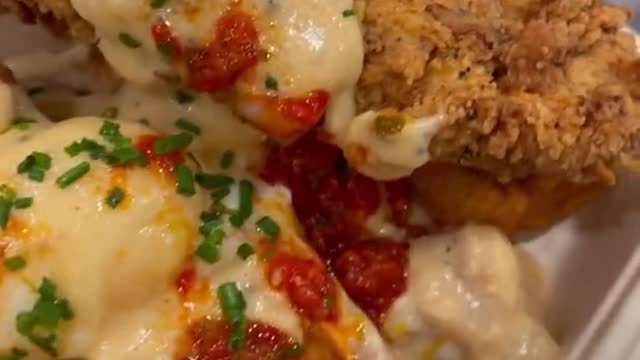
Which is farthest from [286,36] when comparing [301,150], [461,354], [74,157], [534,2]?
[461,354]

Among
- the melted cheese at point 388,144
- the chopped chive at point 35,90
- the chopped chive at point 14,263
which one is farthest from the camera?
the chopped chive at point 35,90

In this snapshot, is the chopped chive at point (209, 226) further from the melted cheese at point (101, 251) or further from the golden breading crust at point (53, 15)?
the golden breading crust at point (53, 15)

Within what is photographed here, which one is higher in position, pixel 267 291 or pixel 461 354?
pixel 267 291

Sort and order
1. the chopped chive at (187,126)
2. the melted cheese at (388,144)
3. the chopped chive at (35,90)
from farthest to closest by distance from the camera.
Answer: the chopped chive at (35,90), the chopped chive at (187,126), the melted cheese at (388,144)

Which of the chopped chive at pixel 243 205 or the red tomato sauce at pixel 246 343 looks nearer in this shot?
the red tomato sauce at pixel 246 343

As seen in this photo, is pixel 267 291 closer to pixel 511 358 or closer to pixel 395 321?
pixel 395 321

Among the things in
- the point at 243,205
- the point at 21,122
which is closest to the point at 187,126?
the point at 243,205

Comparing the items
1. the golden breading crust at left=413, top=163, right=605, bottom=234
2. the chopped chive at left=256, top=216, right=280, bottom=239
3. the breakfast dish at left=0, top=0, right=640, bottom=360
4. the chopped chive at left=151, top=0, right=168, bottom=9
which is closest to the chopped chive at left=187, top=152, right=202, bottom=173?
the breakfast dish at left=0, top=0, right=640, bottom=360

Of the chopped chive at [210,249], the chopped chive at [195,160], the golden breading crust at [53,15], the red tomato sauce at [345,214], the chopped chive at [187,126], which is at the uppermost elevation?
the golden breading crust at [53,15]

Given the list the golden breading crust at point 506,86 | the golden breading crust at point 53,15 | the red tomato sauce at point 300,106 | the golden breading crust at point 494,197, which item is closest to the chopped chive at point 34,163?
the golden breading crust at point 53,15
